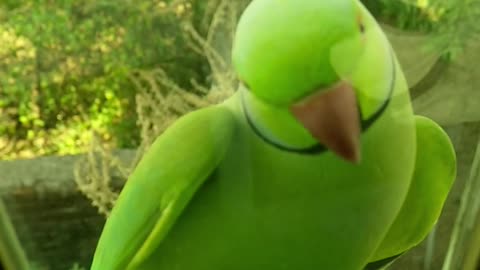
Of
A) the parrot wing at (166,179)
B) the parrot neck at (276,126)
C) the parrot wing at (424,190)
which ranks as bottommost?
the parrot wing at (424,190)

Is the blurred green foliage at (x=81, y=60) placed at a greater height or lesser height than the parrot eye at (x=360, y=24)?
lesser

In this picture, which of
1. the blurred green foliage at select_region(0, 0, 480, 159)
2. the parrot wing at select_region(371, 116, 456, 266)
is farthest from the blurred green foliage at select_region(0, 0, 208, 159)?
the parrot wing at select_region(371, 116, 456, 266)

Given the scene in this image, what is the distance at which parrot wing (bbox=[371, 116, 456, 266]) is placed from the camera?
0.32m

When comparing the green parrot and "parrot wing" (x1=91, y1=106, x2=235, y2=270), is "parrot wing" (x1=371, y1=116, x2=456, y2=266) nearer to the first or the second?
the green parrot

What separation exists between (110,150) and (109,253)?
83 millimetres

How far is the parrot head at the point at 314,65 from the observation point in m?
0.24

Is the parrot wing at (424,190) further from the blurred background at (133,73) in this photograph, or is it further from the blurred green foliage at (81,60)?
the blurred green foliage at (81,60)

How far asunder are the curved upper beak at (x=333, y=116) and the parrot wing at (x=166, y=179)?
41 millimetres

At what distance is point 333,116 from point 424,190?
0.11m

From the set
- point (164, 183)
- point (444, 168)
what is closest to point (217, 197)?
point (164, 183)

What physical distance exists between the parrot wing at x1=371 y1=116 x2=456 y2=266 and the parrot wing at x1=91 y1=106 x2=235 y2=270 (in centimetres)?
10

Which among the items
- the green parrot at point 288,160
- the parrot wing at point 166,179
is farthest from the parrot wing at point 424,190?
the parrot wing at point 166,179

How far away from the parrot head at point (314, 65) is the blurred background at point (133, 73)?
36mm

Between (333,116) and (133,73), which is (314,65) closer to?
(333,116)
